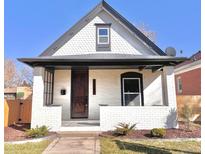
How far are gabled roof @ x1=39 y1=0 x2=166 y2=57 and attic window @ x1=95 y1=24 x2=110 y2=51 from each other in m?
0.78

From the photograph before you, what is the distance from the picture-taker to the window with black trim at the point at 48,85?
36.0 ft

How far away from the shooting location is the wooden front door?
40.0ft

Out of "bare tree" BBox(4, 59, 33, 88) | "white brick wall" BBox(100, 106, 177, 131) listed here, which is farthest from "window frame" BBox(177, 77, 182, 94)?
"bare tree" BBox(4, 59, 33, 88)

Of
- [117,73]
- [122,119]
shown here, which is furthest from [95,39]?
[122,119]

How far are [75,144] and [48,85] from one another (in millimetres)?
4985

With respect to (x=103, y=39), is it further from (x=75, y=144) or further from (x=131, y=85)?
(x=75, y=144)

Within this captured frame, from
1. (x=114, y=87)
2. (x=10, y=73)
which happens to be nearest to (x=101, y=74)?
(x=114, y=87)

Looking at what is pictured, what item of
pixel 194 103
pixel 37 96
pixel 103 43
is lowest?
pixel 194 103

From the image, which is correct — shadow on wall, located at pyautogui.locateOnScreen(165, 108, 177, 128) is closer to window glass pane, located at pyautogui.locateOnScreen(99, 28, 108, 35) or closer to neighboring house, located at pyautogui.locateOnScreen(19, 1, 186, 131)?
neighboring house, located at pyautogui.locateOnScreen(19, 1, 186, 131)

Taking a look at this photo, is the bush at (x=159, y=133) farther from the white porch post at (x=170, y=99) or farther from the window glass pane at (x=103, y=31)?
the window glass pane at (x=103, y=31)

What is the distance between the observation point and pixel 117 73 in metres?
12.5

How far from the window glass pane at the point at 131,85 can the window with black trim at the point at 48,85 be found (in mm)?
4303

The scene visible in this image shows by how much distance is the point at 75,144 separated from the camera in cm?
737

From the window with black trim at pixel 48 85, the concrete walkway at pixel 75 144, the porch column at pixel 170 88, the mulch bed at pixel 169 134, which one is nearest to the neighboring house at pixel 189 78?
the porch column at pixel 170 88
